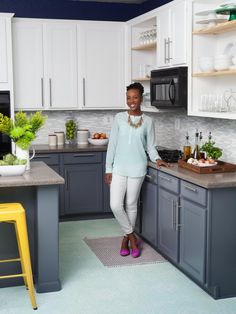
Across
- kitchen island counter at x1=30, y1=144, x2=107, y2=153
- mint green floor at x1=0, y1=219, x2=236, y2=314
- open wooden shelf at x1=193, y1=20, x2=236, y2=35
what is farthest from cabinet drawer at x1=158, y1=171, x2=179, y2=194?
kitchen island counter at x1=30, y1=144, x2=107, y2=153

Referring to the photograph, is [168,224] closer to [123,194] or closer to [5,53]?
[123,194]

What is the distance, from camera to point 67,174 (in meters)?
6.02

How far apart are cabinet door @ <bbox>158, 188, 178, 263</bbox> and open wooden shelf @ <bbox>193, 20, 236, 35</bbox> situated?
145cm

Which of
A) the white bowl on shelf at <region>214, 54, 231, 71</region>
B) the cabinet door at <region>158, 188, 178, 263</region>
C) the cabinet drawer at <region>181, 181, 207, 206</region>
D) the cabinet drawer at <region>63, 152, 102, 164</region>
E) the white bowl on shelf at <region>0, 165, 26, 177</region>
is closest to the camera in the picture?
the cabinet drawer at <region>181, 181, 207, 206</region>

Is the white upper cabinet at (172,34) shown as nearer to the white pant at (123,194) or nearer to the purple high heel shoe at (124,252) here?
A: the white pant at (123,194)

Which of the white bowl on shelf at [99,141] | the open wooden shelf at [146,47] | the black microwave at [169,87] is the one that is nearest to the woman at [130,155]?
the black microwave at [169,87]

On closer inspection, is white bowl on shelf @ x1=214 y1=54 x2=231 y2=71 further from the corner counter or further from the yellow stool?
the yellow stool

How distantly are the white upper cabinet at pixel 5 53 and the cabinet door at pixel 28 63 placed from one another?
18 centimetres

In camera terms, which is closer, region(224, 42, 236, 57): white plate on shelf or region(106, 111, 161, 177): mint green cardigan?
region(224, 42, 236, 57): white plate on shelf

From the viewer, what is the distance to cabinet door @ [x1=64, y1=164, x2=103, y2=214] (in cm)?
605

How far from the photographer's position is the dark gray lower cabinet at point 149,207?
4801 mm

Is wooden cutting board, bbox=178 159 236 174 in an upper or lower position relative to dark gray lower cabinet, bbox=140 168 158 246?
upper

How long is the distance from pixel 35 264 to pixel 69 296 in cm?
42

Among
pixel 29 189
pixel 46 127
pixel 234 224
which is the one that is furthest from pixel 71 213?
pixel 234 224
